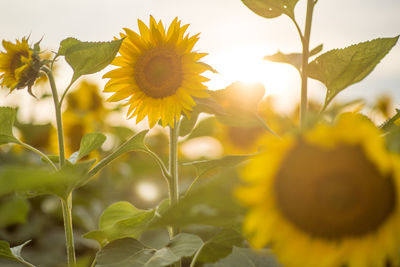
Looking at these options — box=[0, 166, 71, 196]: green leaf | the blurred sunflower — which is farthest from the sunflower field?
the blurred sunflower

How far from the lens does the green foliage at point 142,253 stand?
0.60 meters

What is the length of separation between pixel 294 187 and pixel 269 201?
0.02 metres

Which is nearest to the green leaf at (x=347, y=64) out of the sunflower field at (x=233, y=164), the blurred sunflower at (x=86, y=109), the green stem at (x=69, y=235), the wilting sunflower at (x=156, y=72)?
the sunflower field at (x=233, y=164)

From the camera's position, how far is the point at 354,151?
364mm

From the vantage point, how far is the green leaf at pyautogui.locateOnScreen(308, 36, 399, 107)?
0.70m

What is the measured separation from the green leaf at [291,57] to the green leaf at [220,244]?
28 centimetres

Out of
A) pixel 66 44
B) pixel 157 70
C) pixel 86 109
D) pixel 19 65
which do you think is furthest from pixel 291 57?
pixel 86 109

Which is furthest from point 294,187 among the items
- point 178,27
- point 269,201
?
point 178,27

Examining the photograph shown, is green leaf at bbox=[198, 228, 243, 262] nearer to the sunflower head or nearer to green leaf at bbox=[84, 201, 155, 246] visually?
green leaf at bbox=[84, 201, 155, 246]

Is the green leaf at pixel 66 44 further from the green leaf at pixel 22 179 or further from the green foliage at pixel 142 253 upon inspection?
the green leaf at pixel 22 179

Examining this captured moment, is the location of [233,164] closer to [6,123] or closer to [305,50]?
[305,50]

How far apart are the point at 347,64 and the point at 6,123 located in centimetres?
57

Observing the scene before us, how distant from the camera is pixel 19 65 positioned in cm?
84

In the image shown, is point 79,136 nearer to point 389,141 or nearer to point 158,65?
point 158,65
